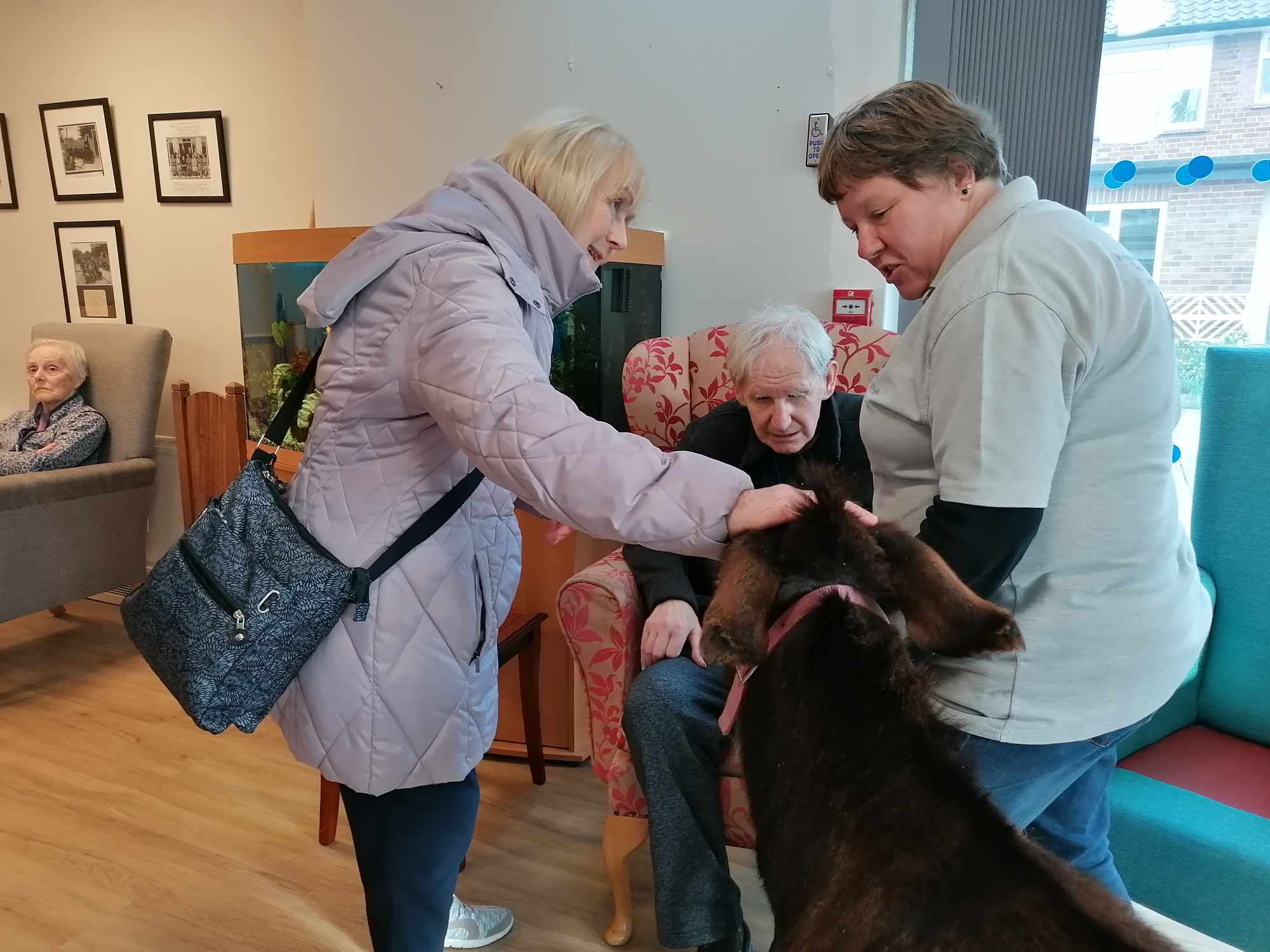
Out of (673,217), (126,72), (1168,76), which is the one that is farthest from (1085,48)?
(126,72)

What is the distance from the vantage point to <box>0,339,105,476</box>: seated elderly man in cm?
314

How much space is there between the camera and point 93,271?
12.4 feet

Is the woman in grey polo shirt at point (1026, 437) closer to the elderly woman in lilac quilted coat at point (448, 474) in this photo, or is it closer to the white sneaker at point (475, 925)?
the elderly woman in lilac quilted coat at point (448, 474)

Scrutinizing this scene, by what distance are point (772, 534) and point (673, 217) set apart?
2.04m

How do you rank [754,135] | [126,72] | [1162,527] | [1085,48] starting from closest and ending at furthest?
[1162,527] < [1085,48] < [754,135] < [126,72]

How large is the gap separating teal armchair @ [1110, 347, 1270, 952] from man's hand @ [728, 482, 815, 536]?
108 centimetres

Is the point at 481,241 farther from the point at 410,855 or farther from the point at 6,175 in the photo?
the point at 6,175

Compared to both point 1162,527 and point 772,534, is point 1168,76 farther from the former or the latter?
point 772,534

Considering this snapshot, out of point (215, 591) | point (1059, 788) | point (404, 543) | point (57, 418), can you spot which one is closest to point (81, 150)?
point (57, 418)

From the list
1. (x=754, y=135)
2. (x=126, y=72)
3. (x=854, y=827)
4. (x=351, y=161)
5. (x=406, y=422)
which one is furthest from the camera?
(x=126, y=72)

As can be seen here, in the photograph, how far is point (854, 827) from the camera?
27.9 inches

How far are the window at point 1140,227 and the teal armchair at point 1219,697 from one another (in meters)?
0.59

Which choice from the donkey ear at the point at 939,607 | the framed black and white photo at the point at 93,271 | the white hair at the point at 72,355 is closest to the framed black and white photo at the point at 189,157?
the framed black and white photo at the point at 93,271

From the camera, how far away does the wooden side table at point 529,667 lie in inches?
84.7
